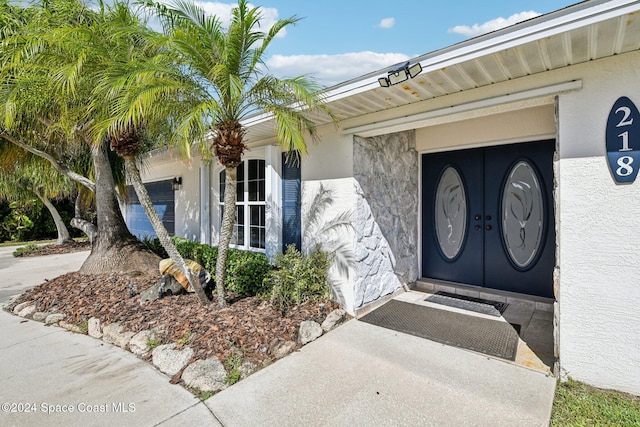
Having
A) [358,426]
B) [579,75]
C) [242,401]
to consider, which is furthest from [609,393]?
[242,401]

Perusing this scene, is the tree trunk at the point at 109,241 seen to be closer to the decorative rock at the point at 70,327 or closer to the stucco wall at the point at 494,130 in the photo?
the decorative rock at the point at 70,327

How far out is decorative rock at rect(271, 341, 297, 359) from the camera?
3885 mm

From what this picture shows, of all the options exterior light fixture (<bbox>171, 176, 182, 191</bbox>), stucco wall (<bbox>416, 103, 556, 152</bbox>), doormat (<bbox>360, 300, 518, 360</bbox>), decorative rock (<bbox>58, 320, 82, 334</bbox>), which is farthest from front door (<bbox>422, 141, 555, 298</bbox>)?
exterior light fixture (<bbox>171, 176, 182, 191</bbox>)

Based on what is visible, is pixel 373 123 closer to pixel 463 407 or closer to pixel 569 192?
pixel 569 192

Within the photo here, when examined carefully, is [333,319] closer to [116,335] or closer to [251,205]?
[116,335]

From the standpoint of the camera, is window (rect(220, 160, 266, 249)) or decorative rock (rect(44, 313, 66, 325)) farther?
window (rect(220, 160, 266, 249))

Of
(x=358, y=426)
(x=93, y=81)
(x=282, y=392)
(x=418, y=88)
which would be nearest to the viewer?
(x=358, y=426)

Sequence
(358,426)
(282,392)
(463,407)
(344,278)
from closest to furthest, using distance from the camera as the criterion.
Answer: (358,426)
(463,407)
(282,392)
(344,278)

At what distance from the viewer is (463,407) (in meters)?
2.88

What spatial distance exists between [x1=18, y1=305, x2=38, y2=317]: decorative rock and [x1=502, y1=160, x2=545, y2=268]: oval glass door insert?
8.60 m

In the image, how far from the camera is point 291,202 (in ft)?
21.1

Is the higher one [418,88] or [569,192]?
[418,88]

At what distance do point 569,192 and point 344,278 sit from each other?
3.22 metres

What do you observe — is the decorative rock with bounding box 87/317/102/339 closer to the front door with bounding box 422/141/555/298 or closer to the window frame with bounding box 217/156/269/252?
the window frame with bounding box 217/156/269/252
